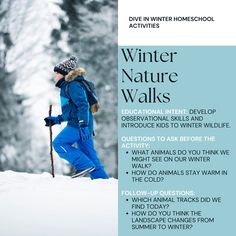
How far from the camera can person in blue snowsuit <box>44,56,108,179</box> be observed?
575 cm

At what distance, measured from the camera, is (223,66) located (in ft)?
19.1

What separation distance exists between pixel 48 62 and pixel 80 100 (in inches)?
188

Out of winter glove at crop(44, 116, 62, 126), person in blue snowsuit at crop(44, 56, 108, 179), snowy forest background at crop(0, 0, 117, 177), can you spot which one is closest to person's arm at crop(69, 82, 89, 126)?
person in blue snowsuit at crop(44, 56, 108, 179)

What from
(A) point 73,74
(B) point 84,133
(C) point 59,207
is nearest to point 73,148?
(B) point 84,133

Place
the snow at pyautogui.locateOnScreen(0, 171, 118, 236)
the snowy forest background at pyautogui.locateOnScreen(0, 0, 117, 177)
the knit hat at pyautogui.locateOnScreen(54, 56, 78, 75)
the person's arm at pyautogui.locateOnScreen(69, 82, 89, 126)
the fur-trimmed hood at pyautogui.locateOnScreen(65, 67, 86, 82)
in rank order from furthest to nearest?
the snowy forest background at pyautogui.locateOnScreen(0, 0, 117, 177) < the knit hat at pyautogui.locateOnScreen(54, 56, 78, 75) < the fur-trimmed hood at pyautogui.locateOnScreen(65, 67, 86, 82) < the person's arm at pyautogui.locateOnScreen(69, 82, 89, 126) < the snow at pyautogui.locateOnScreen(0, 171, 118, 236)

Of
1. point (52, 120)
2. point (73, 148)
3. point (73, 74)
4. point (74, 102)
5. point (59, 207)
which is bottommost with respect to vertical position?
point (59, 207)

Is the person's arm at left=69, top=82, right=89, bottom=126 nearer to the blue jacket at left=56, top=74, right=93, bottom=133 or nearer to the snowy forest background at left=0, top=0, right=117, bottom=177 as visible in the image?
the blue jacket at left=56, top=74, right=93, bottom=133

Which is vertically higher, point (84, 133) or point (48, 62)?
point (48, 62)

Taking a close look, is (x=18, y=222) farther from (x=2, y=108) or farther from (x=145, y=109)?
(x=2, y=108)

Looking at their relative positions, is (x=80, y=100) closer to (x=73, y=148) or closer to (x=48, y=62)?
(x=73, y=148)

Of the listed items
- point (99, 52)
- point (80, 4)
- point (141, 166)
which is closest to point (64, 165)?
point (99, 52)

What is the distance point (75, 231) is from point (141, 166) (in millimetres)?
961

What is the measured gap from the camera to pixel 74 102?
5758 millimetres

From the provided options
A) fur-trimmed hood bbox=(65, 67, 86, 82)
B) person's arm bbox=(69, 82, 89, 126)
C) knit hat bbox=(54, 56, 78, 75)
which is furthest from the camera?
knit hat bbox=(54, 56, 78, 75)
